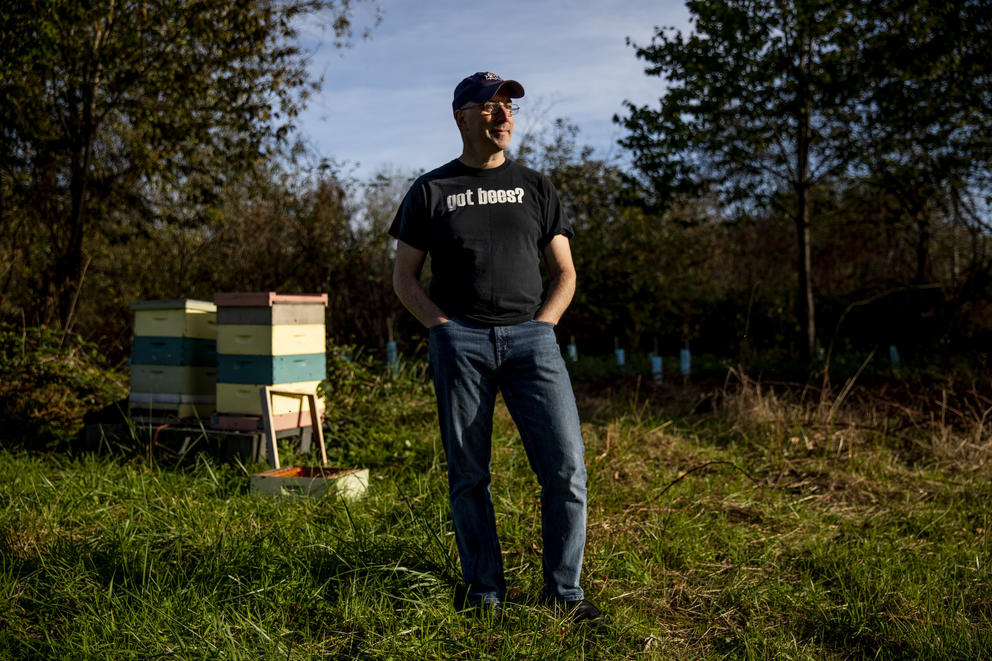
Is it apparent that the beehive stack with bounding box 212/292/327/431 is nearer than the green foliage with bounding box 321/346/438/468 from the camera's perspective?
Yes

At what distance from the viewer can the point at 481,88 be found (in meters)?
2.90

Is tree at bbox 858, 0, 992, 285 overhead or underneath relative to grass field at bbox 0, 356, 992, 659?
overhead

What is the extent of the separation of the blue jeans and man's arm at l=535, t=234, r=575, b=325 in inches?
2.1

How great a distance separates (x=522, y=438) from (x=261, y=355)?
292 centimetres

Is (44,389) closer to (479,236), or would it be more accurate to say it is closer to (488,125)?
(479,236)

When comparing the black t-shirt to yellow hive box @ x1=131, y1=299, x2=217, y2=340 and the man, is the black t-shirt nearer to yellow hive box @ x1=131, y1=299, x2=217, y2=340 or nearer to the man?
the man

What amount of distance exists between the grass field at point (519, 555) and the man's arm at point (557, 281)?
1085 millimetres

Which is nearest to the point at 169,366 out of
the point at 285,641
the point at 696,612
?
the point at 285,641

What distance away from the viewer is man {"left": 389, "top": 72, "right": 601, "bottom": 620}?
285 centimetres

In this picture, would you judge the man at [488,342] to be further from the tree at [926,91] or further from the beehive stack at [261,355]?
the tree at [926,91]

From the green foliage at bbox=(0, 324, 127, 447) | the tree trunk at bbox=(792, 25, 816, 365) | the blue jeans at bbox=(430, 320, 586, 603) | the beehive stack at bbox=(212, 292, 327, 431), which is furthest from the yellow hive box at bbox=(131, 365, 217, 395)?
the tree trunk at bbox=(792, 25, 816, 365)

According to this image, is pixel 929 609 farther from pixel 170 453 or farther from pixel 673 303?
pixel 673 303

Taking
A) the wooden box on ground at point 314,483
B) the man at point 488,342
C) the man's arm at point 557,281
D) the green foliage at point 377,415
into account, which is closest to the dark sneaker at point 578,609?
the man at point 488,342

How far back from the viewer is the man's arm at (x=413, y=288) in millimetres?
2904
